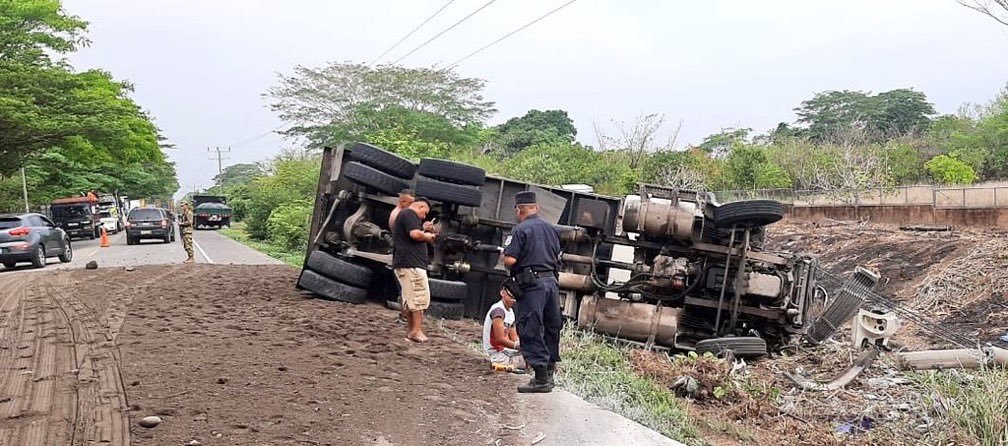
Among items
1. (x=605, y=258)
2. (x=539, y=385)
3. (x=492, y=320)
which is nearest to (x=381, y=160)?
(x=605, y=258)

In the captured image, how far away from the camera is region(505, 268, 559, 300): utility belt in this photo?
655cm

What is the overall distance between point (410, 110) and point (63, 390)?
4175 cm

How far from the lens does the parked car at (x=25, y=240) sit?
1959cm

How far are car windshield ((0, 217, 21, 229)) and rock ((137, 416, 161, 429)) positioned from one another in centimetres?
1771

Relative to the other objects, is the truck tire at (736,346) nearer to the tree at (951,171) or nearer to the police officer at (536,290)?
the police officer at (536,290)

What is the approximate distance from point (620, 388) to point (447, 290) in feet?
14.0

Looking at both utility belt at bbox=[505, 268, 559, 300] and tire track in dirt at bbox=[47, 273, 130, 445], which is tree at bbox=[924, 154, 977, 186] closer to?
utility belt at bbox=[505, 268, 559, 300]

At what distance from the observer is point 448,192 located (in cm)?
1117

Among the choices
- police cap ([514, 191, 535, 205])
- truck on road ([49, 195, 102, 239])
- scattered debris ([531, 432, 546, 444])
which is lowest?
truck on road ([49, 195, 102, 239])

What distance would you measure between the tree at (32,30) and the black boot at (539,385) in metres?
31.0

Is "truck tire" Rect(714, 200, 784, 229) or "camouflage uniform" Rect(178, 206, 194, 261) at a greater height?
"truck tire" Rect(714, 200, 784, 229)

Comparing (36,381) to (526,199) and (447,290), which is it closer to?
(526,199)

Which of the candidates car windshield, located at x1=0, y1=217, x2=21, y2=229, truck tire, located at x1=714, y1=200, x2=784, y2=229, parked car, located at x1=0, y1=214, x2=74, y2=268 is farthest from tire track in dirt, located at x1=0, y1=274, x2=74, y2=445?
car windshield, located at x1=0, y1=217, x2=21, y2=229

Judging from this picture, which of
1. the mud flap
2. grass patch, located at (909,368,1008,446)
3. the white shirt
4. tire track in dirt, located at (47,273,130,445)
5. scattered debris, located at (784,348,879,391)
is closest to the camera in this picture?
tire track in dirt, located at (47,273,130,445)
